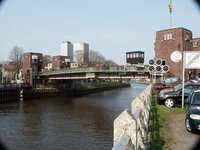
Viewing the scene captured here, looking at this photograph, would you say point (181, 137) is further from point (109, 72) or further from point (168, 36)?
point (168, 36)

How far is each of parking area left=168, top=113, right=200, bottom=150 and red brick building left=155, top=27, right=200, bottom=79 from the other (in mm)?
45600

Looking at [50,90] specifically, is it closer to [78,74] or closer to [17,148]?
[78,74]

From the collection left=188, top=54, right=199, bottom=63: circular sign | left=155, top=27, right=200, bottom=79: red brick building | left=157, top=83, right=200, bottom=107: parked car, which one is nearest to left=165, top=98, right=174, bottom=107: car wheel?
left=157, top=83, right=200, bottom=107: parked car

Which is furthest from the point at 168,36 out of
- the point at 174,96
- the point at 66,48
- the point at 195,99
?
the point at 66,48

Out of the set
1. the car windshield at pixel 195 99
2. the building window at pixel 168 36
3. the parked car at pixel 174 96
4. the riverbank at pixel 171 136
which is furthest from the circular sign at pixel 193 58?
the building window at pixel 168 36

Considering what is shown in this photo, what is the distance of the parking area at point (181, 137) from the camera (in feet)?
27.1

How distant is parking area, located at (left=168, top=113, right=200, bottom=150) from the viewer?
→ 827 cm

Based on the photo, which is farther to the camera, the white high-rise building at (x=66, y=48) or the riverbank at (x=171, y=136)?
the white high-rise building at (x=66, y=48)

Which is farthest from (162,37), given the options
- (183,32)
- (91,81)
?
(91,81)

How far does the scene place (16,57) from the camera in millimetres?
84062

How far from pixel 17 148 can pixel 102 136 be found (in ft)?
21.1

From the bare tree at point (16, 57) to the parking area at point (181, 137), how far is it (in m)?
76.2

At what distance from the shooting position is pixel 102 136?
2127 cm

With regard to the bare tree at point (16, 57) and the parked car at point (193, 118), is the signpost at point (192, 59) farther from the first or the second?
the bare tree at point (16, 57)
